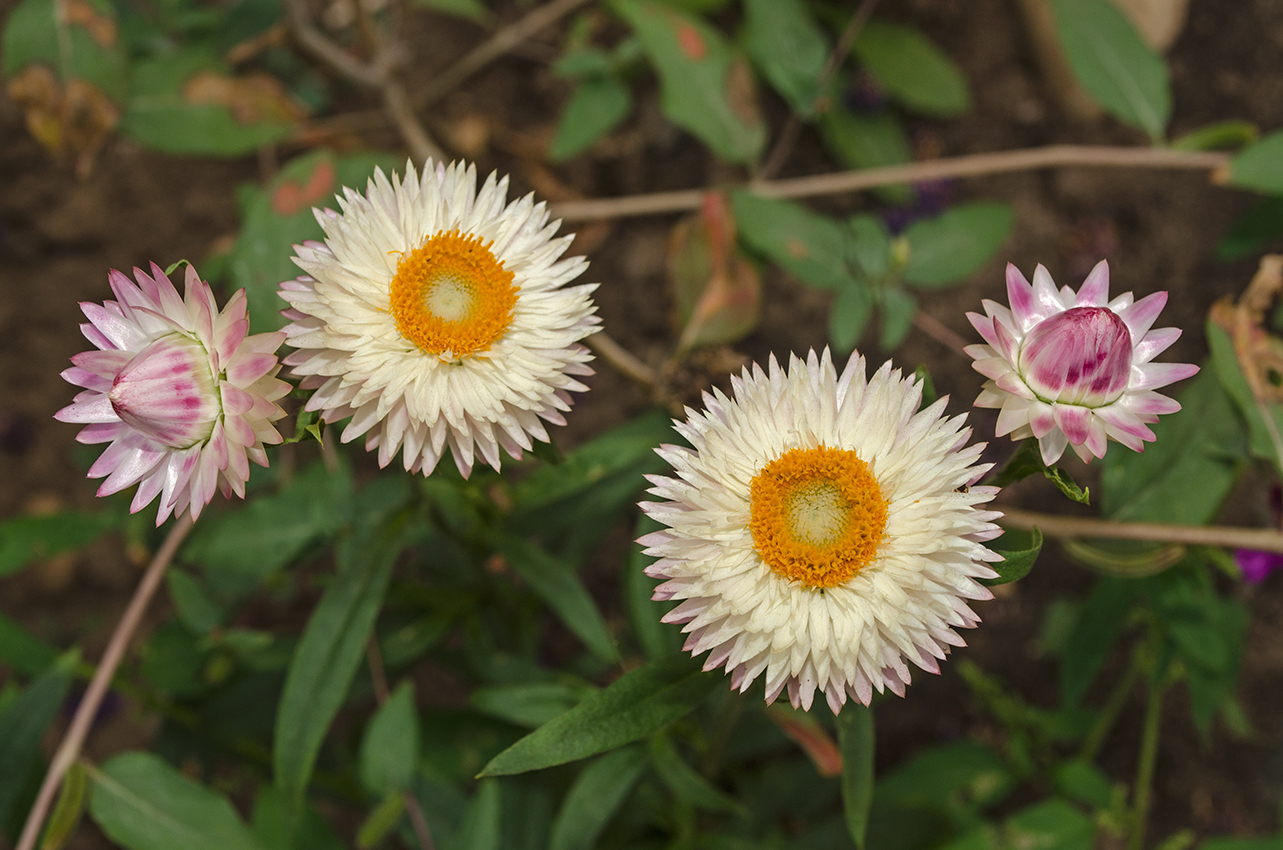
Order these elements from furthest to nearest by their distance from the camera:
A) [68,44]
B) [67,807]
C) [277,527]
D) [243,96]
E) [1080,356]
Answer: [243,96] → [68,44] → [277,527] → [67,807] → [1080,356]

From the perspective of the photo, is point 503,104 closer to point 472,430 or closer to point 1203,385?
point 472,430

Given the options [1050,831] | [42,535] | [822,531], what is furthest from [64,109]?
[1050,831]

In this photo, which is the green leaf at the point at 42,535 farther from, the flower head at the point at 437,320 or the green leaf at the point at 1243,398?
the green leaf at the point at 1243,398

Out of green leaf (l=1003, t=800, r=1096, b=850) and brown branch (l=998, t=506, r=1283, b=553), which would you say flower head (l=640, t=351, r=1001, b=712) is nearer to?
brown branch (l=998, t=506, r=1283, b=553)

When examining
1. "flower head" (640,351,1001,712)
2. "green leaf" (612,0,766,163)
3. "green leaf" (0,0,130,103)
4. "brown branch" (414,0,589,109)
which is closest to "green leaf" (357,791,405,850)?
"flower head" (640,351,1001,712)

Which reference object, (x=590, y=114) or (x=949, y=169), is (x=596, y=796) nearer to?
(x=949, y=169)

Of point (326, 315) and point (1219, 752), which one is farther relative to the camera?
point (1219, 752)

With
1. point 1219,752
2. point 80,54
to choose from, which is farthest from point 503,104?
point 1219,752
